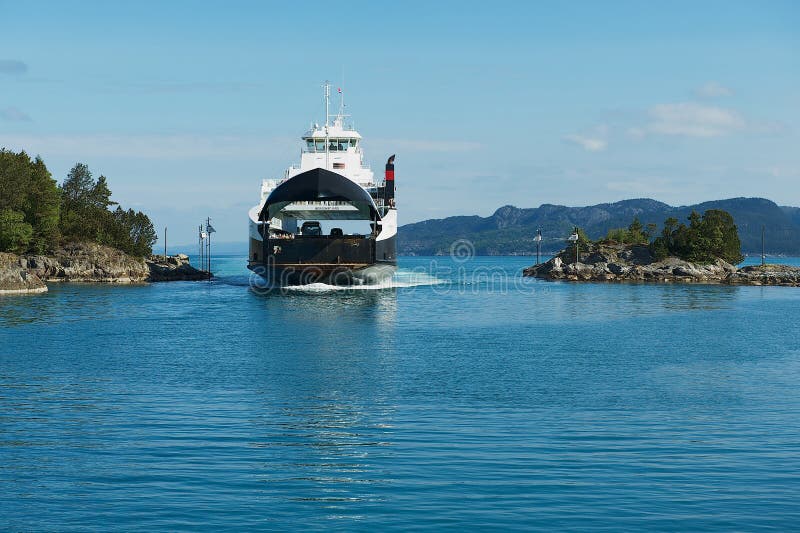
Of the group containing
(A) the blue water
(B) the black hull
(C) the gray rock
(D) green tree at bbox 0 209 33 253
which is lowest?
(A) the blue water

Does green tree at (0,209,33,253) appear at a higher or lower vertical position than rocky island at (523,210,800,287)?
higher

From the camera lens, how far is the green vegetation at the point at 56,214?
91.4 m

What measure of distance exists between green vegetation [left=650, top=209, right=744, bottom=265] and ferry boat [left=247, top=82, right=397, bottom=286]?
56676 millimetres

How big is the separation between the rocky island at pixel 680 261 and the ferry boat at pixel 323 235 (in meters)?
47.8

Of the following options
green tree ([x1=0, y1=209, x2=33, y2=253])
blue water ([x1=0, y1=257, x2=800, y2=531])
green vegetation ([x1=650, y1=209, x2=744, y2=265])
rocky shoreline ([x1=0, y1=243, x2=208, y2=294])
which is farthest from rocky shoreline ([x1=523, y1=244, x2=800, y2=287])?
green tree ([x1=0, y1=209, x2=33, y2=253])

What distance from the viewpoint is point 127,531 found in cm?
1298

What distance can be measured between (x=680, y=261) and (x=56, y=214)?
3429 inches

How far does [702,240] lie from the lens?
116m

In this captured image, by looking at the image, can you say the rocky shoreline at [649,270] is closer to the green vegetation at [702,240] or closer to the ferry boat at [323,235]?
the green vegetation at [702,240]

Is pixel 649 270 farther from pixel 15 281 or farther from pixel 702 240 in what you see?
pixel 15 281

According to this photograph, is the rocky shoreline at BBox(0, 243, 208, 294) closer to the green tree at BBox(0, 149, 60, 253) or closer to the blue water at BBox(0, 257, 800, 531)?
the green tree at BBox(0, 149, 60, 253)

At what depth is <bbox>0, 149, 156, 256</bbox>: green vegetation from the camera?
91375mm

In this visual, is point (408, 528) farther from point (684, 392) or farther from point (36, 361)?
point (36, 361)

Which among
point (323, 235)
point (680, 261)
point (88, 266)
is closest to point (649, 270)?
point (680, 261)
